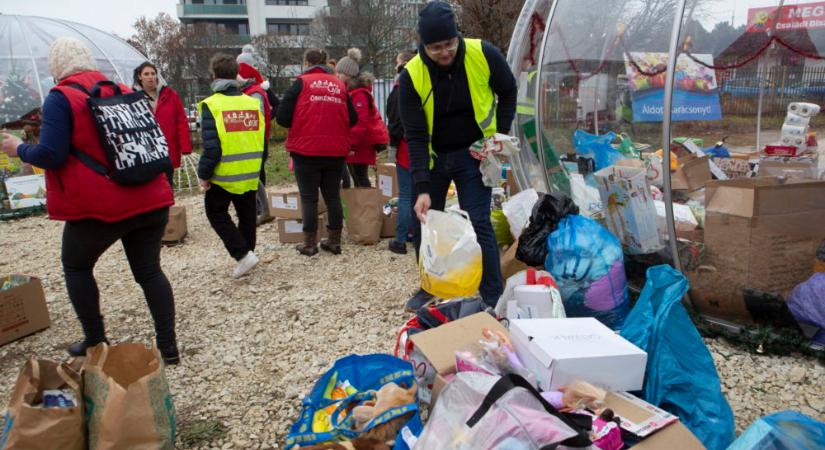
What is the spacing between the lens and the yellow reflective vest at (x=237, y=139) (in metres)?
4.09

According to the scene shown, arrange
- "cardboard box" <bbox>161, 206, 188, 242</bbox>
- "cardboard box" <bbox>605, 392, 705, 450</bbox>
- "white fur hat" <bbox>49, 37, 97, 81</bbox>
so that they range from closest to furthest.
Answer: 1. "cardboard box" <bbox>605, 392, 705, 450</bbox>
2. "white fur hat" <bbox>49, 37, 97, 81</bbox>
3. "cardboard box" <bbox>161, 206, 188, 242</bbox>

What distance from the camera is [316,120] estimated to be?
4.56 meters

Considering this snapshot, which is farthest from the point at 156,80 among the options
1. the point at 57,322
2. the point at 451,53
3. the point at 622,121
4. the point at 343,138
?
the point at 622,121

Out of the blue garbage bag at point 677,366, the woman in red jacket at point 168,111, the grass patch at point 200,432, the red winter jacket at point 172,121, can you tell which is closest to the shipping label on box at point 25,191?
the woman in red jacket at point 168,111

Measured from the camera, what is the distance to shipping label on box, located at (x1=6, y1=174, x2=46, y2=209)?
25.2 feet

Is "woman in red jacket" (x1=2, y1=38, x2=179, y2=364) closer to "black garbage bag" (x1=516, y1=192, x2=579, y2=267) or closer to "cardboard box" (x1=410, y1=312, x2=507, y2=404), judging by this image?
"cardboard box" (x1=410, y1=312, x2=507, y2=404)

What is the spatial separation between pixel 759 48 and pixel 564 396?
117 inches

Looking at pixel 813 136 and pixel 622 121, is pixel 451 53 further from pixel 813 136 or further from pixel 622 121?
pixel 813 136

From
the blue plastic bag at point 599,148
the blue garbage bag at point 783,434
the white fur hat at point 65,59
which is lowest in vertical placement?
the blue garbage bag at point 783,434

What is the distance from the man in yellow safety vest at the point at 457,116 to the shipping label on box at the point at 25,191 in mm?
6767

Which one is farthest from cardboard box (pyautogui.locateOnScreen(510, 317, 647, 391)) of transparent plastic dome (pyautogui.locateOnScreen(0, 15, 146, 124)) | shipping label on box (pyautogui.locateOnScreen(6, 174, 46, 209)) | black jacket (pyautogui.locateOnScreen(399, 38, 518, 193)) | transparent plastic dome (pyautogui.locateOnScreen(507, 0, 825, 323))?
transparent plastic dome (pyautogui.locateOnScreen(0, 15, 146, 124))

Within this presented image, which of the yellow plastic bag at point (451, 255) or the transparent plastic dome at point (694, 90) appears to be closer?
the yellow plastic bag at point (451, 255)

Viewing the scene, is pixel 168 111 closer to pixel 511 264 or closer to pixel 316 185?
pixel 316 185

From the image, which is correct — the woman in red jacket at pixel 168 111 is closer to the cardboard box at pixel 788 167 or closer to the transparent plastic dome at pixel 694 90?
the transparent plastic dome at pixel 694 90
